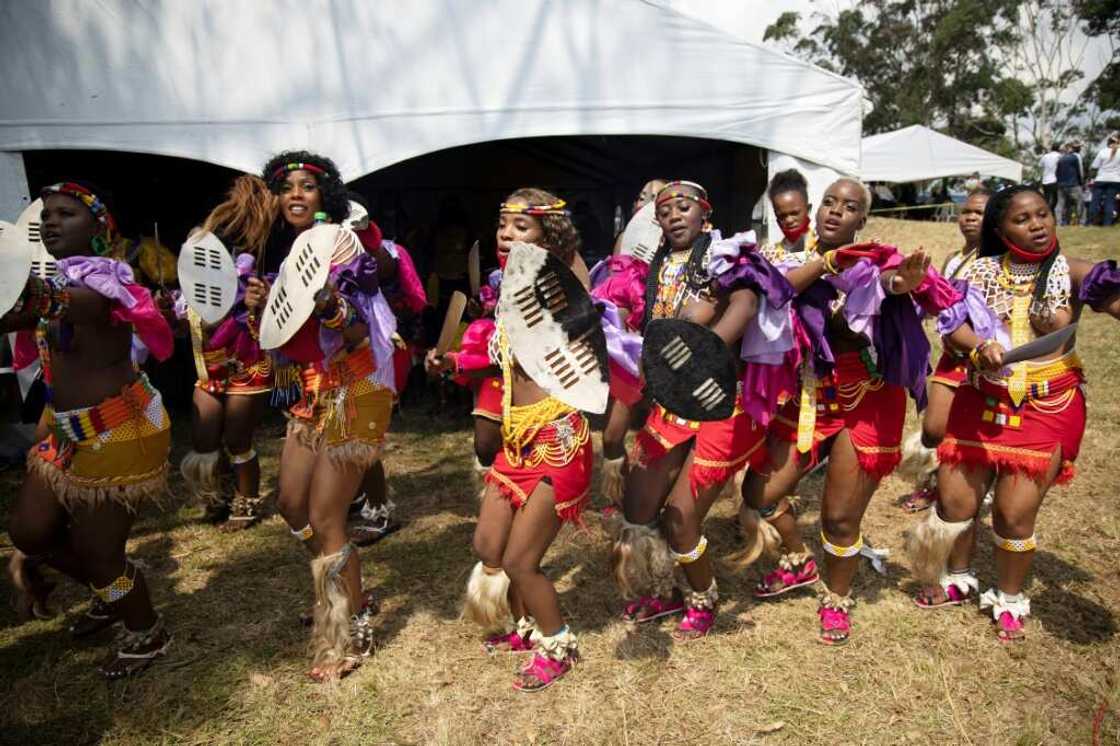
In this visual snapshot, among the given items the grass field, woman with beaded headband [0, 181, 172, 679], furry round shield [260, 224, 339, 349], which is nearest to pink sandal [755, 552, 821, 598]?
the grass field

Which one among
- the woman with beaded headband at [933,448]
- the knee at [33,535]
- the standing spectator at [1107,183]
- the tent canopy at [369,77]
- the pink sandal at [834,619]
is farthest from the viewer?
the standing spectator at [1107,183]

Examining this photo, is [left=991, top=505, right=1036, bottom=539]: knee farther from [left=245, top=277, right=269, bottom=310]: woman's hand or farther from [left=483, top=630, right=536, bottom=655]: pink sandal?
[left=245, top=277, right=269, bottom=310]: woman's hand

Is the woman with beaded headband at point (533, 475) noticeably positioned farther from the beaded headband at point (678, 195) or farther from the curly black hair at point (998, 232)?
the curly black hair at point (998, 232)

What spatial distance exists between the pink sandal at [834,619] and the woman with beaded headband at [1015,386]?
57 centimetres

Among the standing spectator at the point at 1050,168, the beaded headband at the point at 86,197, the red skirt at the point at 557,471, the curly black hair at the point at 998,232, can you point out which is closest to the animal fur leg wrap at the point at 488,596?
the red skirt at the point at 557,471

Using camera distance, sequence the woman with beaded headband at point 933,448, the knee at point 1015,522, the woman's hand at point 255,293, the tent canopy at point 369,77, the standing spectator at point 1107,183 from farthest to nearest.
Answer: the standing spectator at point 1107,183, the tent canopy at point 369,77, the woman with beaded headband at point 933,448, the knee at point 1015,522, the woman's hand at point 255,293

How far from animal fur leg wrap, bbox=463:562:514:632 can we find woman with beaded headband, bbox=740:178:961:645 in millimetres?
1241

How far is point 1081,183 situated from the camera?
14602 millimetres

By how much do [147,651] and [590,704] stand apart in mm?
1896

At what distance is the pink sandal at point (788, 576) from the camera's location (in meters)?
3.53

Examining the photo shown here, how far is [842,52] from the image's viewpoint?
118 feet

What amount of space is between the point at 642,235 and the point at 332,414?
2304 millimetres

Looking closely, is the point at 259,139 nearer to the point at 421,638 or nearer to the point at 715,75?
the point at 715,75

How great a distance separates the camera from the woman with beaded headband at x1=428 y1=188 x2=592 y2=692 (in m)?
2.64
